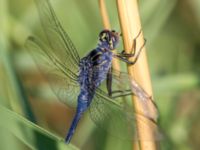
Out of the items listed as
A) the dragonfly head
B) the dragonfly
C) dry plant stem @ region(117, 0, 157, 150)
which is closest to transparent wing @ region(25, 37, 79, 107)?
the dragonfly

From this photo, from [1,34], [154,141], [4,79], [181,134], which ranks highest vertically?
[1,34]

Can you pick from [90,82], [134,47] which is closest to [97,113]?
[90,82]

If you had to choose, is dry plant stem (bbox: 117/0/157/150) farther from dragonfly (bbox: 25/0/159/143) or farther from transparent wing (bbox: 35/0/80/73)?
transparent wing (bbox: 35/0/80/73)

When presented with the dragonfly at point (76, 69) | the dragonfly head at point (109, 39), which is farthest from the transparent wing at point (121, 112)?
the dragonfly head at point (109, 39)

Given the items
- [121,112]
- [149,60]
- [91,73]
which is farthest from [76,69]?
[149,60]

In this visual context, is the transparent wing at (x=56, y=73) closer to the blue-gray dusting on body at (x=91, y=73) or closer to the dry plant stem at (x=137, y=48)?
the blue-gray dusting on body at (x=91, y=73)

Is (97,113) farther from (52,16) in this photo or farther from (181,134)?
(181,134)
